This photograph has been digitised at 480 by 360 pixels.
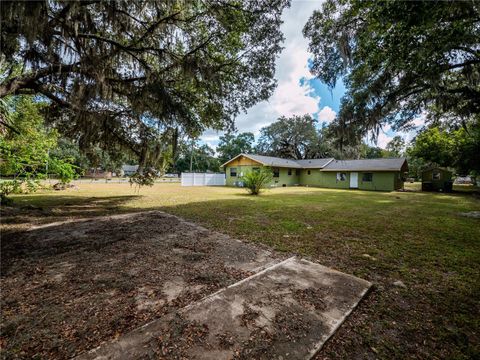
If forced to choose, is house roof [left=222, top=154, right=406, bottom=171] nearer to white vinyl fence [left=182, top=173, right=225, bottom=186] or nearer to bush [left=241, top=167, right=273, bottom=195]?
white vinyl fence [left=182, top=173, right=225, bottom=186]

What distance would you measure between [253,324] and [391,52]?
5257 mm

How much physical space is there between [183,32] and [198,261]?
5685mm

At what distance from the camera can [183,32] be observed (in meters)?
5.51

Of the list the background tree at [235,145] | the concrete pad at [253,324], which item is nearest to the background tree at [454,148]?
the concrete pad at [253,324]

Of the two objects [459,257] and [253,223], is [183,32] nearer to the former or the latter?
[253,223]

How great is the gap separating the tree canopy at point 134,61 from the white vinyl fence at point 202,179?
1555 centimetres

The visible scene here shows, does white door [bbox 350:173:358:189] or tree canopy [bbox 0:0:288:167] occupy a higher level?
tree canopy [bbox 0:0:288:167]

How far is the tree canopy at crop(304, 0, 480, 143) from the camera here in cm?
321

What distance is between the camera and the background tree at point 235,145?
44438 millimetres

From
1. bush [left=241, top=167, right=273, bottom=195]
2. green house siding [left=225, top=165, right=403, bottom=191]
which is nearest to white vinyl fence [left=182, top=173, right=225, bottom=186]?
green house siding [left=225, top=165, right=403, bottom=191]

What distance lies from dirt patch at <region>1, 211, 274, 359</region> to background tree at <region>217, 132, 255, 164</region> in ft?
132

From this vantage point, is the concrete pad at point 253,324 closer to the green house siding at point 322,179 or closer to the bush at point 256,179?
the bush at point 256,179

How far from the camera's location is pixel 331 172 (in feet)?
72.3

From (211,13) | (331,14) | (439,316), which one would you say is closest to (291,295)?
(439,316)
